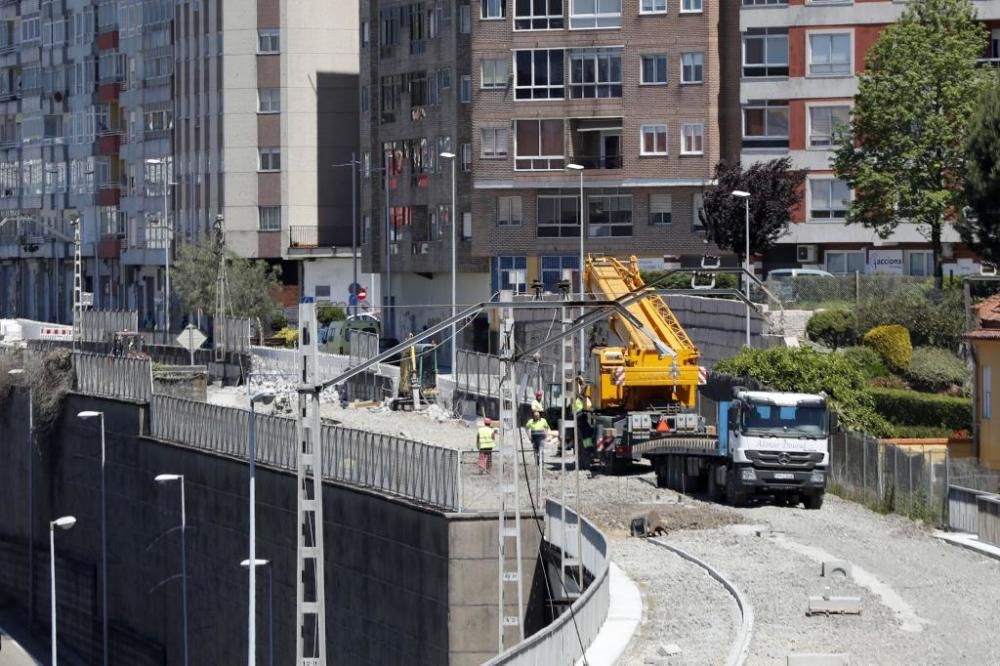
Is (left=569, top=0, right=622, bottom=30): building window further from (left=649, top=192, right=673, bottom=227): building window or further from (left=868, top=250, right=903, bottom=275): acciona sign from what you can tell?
(left=868, top=250, right=903, bottom=275): acciona sign

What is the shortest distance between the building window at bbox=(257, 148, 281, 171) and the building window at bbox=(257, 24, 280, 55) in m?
4.72

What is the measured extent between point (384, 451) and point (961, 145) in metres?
32.8

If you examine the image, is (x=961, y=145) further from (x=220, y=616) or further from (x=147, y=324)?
(x=147, y=324)

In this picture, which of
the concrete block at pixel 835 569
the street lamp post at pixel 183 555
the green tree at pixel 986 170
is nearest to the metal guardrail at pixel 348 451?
the street lamp post at pixel 183 555

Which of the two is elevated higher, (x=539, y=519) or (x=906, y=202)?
(x=906, y=202)

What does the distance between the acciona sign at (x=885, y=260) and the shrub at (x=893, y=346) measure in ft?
65.6

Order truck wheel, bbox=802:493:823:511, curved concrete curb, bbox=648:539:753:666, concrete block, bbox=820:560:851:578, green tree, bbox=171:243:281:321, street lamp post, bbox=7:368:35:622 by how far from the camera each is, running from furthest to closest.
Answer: green tree, bbox=171:243:281:321 < street lamp post, bbox=7:368:35:622 < truck wheel, bbox=802:493:823:511 < concrete block, bbox=820:560:851:578 < curved concrete curb, bbox=648:539:753:666

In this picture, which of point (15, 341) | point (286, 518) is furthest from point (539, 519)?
Answer: point (15, 341)

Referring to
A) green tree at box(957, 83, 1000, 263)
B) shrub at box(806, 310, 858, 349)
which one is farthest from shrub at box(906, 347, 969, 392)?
green tree at box(957, 83, 1000, 263)

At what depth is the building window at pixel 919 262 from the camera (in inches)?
3059

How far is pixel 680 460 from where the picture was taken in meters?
46.4

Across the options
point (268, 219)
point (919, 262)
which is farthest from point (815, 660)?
point (268, 219)

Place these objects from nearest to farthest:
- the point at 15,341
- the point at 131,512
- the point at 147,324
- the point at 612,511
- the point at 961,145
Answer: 1. the point at 612,511
2. the point at 131,512
3. the point at 961,145
4. the point at 15,341
5. the point at 147,324

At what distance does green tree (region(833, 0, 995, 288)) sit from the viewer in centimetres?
6700
